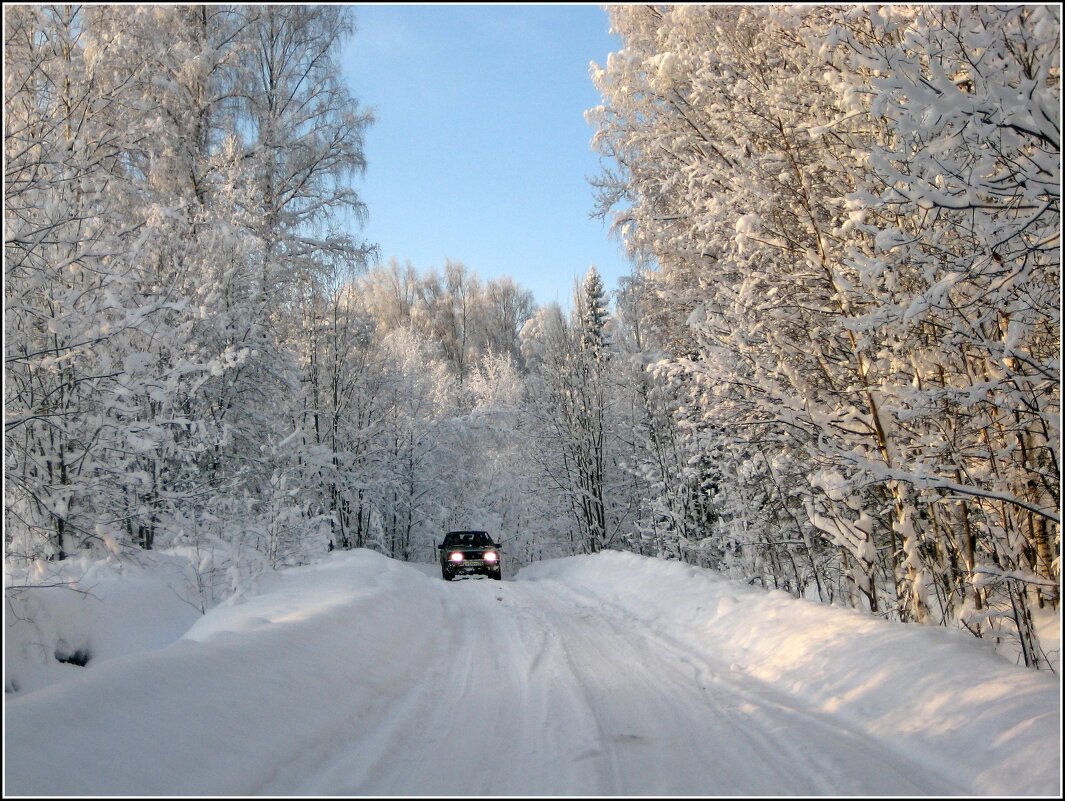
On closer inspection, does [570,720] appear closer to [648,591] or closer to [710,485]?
[648,591]

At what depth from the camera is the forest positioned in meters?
4.59

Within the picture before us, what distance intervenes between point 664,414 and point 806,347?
9.70 metres

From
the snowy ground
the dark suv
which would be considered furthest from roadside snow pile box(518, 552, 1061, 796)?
the dark suv

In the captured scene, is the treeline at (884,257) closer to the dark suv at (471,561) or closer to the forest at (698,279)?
the forest at (698,279)

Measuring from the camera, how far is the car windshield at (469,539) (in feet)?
70.2

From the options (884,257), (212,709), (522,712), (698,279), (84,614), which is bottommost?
(522,712)

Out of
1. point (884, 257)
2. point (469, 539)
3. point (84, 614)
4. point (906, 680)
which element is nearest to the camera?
point (906, 680)

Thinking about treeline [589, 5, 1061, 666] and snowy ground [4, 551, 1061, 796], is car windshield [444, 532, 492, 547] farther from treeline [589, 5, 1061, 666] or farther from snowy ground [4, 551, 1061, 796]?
snowy ground [4, 551, 1061, 796]

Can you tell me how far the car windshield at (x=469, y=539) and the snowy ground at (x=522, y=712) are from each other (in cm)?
1311

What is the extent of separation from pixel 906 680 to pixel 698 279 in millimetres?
6995

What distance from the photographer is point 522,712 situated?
Result: 5.23 metres

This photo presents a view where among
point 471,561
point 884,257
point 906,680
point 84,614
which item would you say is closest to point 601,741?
point 906,680

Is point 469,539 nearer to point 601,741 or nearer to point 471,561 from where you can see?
point 471,561

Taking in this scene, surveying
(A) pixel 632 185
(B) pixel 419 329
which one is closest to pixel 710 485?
(A) pixel 632 185
